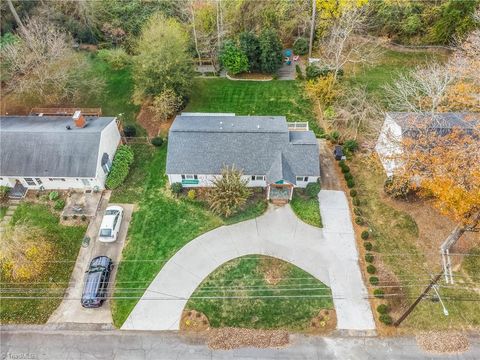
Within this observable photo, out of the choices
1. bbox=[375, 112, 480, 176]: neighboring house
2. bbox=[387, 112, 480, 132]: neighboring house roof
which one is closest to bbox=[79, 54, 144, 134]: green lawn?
bbox=[375, 112, 480, 176]: neighboring house

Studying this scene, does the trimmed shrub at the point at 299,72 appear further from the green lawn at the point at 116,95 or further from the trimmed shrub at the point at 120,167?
the trimmed shrub at the point at 120,167

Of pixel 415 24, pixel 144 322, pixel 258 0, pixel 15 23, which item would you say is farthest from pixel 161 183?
pixel 415 24

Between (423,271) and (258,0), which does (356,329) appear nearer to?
(423,271)

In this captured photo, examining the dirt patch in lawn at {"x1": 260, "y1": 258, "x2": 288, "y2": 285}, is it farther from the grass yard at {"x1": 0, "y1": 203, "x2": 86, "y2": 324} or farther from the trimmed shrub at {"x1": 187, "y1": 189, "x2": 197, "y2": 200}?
the grass yard at {"x1": 0, "y1": 203, "x2": 86, "y2": 324}

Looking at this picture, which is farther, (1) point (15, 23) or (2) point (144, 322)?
(1) point (15, 23)

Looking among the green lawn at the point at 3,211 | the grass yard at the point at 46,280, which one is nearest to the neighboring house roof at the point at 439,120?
the grass yard at the point at 46,280
